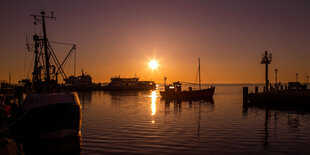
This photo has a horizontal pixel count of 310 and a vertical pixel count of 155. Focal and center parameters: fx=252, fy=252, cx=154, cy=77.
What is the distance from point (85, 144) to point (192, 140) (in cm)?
767

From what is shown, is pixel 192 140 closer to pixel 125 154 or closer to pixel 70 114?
pixel 125 154

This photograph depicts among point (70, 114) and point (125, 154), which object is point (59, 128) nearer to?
point (70, 114)

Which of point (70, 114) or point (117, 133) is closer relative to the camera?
point (70, 114)

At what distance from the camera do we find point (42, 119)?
1714cm

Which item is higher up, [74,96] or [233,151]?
[74,96]

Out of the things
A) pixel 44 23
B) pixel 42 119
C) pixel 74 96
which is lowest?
pixel 42 119

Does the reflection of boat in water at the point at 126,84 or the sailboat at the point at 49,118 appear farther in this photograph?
the reflection of boat in water at the point at 126,84

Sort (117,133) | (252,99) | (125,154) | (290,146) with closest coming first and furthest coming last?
(125,154), (290,146), (117,133), (252,99)

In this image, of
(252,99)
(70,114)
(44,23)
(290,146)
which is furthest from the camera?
(252,99)

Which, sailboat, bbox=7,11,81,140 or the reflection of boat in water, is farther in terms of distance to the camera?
the reflection of boat in water

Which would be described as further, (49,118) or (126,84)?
(126,84)

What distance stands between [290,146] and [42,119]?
1666 centimetres

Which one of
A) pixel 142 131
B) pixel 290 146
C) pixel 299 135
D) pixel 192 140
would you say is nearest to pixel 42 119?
pixel 142 131

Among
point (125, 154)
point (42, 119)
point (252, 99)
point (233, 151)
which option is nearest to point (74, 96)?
point (42, 119)
